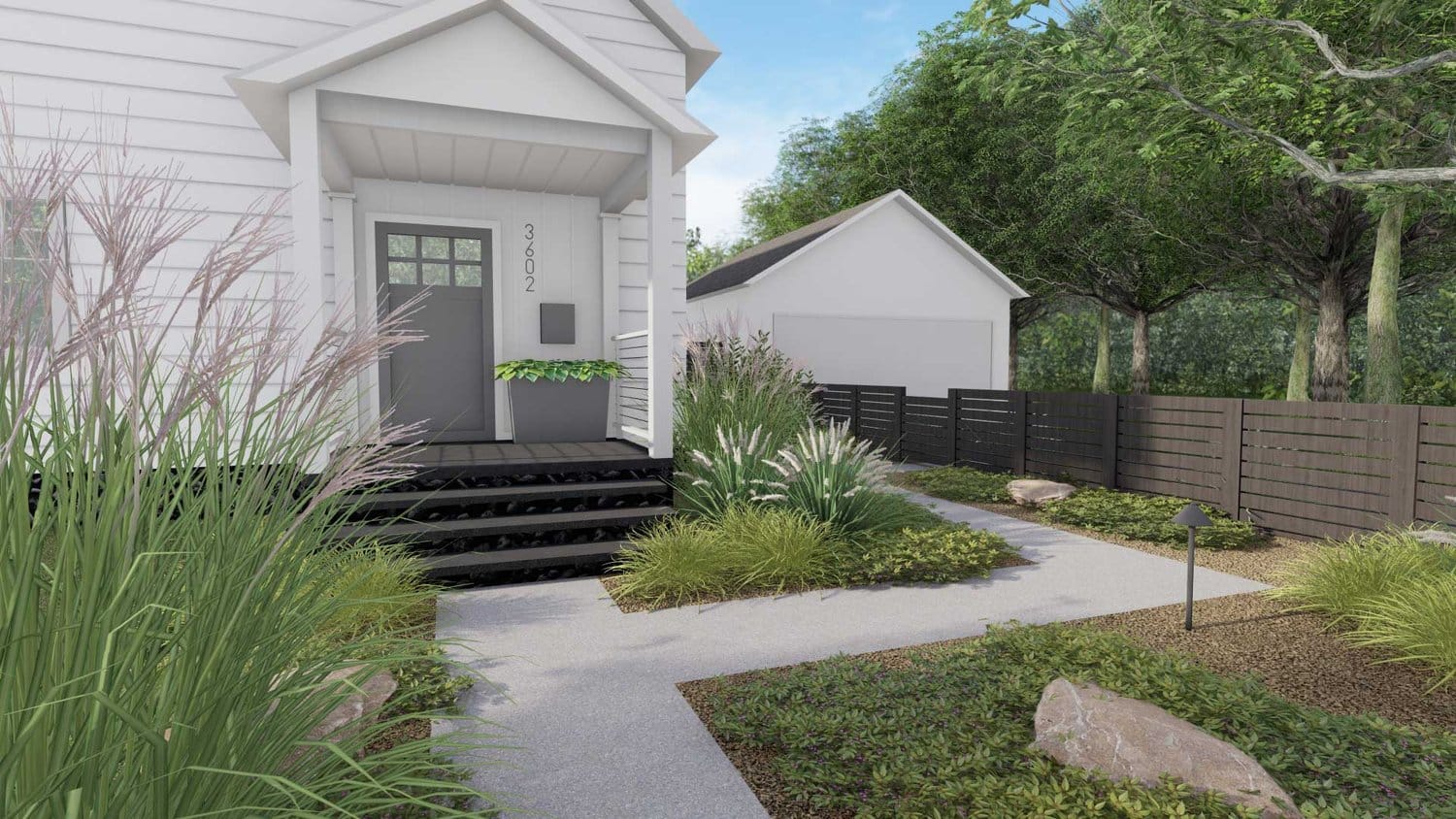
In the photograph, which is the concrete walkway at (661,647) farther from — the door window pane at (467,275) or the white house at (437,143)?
Result: the door window pane at (467,275)

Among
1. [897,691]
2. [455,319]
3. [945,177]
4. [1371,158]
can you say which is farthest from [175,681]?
[945,177]

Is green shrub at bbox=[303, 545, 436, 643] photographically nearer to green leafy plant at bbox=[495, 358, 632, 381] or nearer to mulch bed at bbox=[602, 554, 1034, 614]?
mulch bed at bbox=[602, 554, 1034, 614]

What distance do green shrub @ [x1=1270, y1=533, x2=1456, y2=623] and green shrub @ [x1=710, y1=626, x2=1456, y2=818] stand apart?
1.61 metres

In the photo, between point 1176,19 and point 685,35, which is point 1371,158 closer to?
point 1176,19

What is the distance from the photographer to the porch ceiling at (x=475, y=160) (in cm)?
574

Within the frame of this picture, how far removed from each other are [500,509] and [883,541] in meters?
2.91

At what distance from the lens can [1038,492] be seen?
8.42m

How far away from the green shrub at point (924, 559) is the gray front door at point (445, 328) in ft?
13.4

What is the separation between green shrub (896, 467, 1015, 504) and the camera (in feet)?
29.0

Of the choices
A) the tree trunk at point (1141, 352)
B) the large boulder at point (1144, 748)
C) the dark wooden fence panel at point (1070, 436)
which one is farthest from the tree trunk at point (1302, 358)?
the large boulder at point (1144, 748)

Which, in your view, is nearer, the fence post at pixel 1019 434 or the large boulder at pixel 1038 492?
the large boulder at pixel 1038 492

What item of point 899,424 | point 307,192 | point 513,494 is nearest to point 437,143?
point 307,192

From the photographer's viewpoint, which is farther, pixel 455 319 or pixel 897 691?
pixel 455 319

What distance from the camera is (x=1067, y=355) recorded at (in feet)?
124
